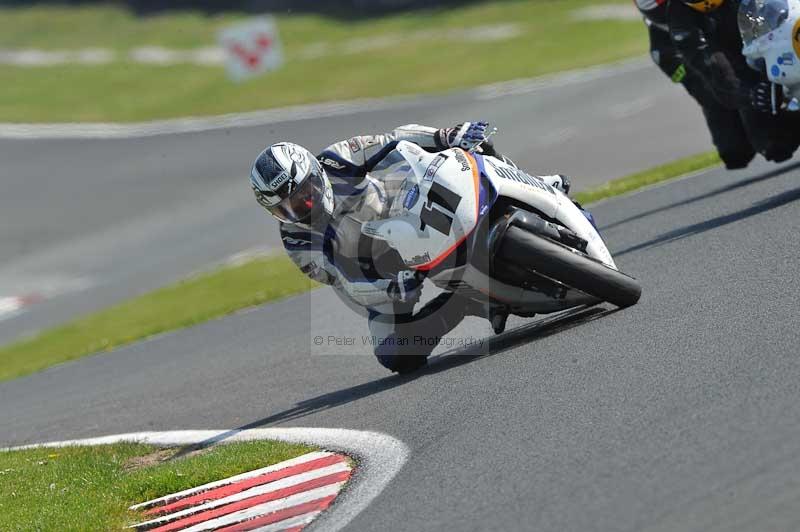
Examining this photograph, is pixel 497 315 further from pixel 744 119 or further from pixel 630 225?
pixel 630 225

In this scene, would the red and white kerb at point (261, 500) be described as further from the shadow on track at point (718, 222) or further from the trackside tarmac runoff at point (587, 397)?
the shadow on track at point (718, 222)

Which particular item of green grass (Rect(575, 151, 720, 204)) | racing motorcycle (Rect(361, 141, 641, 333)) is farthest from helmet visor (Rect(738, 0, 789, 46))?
green grass (Rect(575, 151, 720, 204))

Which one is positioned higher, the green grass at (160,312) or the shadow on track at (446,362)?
the shadow on track at (446,362)

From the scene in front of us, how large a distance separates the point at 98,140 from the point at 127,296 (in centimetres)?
1027

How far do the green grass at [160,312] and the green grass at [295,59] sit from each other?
1302cm

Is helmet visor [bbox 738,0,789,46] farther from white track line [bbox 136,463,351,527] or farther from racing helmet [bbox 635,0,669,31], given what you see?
white track line [bbox 136,463,351,527]

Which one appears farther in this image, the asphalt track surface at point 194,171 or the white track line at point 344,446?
the asphalt track surface at point 194,171

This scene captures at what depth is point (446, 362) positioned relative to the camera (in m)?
7.90

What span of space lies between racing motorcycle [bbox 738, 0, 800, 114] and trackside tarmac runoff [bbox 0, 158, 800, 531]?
821 millimetres

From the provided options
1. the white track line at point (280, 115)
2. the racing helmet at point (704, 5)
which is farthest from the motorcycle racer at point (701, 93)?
the white track line at point (280, 115)

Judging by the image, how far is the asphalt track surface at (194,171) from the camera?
62.2 feet

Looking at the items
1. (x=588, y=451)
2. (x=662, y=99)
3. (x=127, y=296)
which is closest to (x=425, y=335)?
(x=588, y=451)

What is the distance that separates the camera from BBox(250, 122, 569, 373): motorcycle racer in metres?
7.06

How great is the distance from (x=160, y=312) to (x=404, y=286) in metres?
8.99
